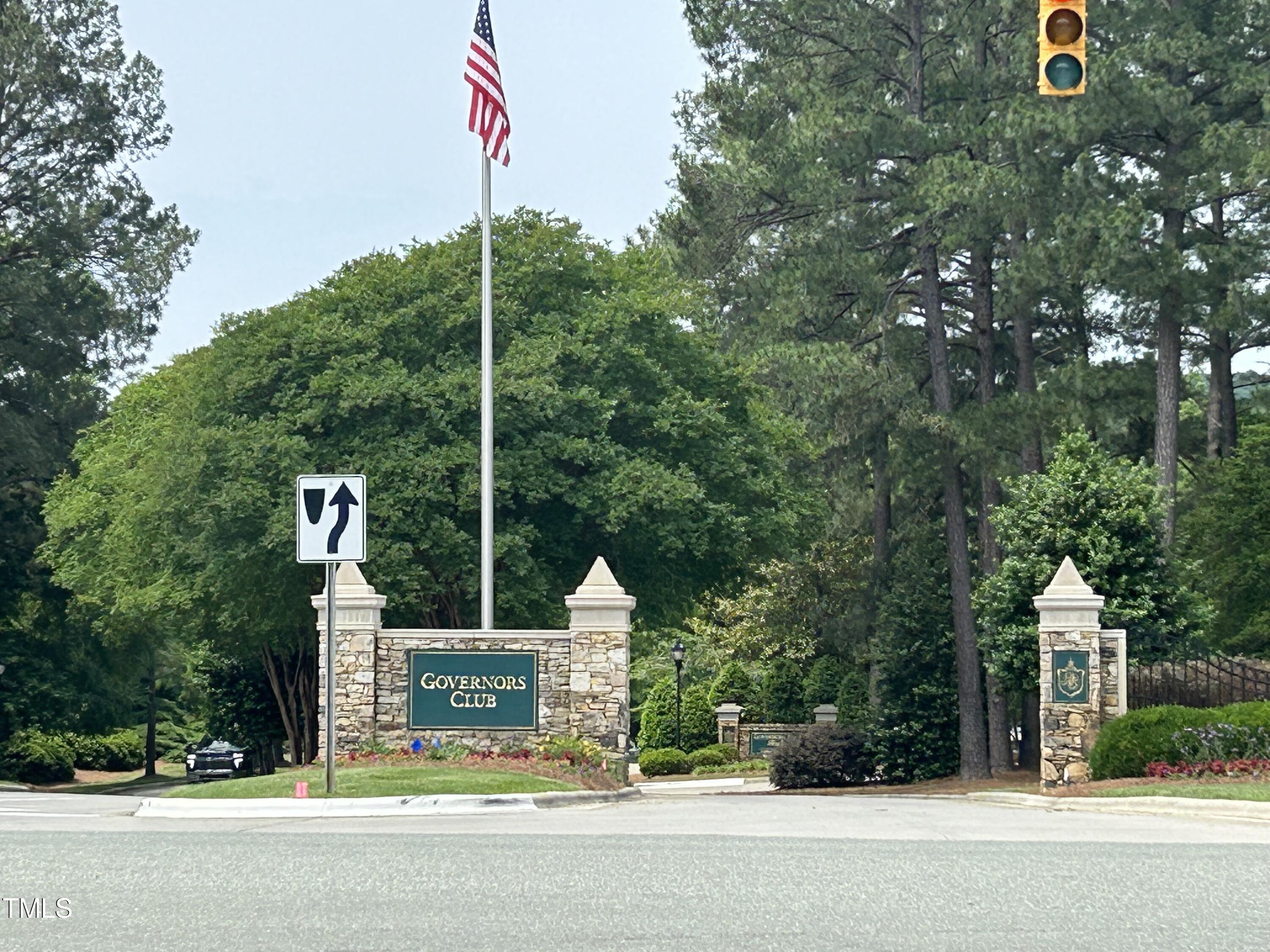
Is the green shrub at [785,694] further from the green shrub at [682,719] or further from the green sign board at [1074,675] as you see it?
→ the green sign board at [1074,675]

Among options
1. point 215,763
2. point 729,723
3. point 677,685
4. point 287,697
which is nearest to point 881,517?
point 677,685

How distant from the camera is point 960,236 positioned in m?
37.9

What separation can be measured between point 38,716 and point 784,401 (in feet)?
77.1

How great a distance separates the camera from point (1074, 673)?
27797 millimetres

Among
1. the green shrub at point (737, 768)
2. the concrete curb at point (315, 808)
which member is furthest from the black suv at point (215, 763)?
the concrete curb at point (315, 808)

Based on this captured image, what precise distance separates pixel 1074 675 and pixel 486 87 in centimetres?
1389

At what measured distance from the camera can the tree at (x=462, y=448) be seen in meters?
33.1

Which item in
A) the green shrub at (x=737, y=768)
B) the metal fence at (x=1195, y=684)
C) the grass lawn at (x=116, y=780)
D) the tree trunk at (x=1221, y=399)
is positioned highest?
the tree trunk at (x=1221, y=399)

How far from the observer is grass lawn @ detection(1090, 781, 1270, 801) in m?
20.8

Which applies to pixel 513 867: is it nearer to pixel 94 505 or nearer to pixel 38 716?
pixel 94 505

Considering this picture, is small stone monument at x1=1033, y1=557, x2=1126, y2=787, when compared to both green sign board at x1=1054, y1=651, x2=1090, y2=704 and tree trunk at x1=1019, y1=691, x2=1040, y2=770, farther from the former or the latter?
tree trunk at x1=1019, y1=691, x2=1040, y2=770

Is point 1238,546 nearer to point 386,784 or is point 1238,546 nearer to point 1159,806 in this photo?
point 1159,806

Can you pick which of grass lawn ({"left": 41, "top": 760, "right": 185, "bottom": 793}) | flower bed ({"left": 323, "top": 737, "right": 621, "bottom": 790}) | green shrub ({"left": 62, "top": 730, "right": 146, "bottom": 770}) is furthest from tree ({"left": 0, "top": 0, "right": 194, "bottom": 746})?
flower bed ({"left": 323, "top": 737, "right": 621, "bottom": 790})

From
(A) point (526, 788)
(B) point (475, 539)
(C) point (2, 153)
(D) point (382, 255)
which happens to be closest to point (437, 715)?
(A) point (526, 788)
